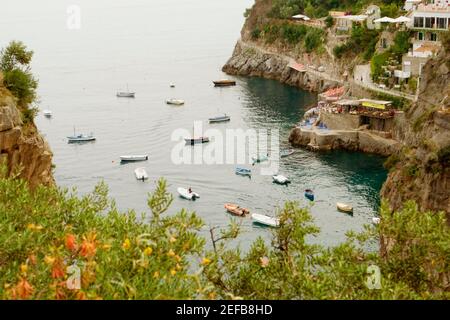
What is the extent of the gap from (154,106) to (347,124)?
35.3 meters

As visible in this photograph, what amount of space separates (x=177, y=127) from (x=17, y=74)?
51156mm

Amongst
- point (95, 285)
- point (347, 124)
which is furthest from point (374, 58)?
point (95, 285)

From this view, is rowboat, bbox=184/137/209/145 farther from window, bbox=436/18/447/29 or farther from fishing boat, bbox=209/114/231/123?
window, bbox=436/18/447/29

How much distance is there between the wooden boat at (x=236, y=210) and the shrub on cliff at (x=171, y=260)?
113 feet

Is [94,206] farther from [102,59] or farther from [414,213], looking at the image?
[102,59]

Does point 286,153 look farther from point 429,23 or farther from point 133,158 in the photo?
point 429,23

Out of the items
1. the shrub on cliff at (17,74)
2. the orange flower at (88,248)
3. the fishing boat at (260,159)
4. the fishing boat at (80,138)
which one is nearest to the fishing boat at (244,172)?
the fishing boat at (260,159)

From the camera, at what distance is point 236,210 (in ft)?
188

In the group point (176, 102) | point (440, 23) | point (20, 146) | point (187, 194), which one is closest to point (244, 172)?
point (187, 194)

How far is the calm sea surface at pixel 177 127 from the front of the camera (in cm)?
6103

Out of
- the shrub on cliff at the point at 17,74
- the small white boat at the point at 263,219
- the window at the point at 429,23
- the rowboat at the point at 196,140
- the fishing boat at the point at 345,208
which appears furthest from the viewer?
the window at the point at 429,23

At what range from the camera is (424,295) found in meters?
17.8

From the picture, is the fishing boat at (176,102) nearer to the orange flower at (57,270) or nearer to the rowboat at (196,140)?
the rowboat at (196,140)

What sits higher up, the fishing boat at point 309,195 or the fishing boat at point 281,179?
the fishing boat at point 281,179
